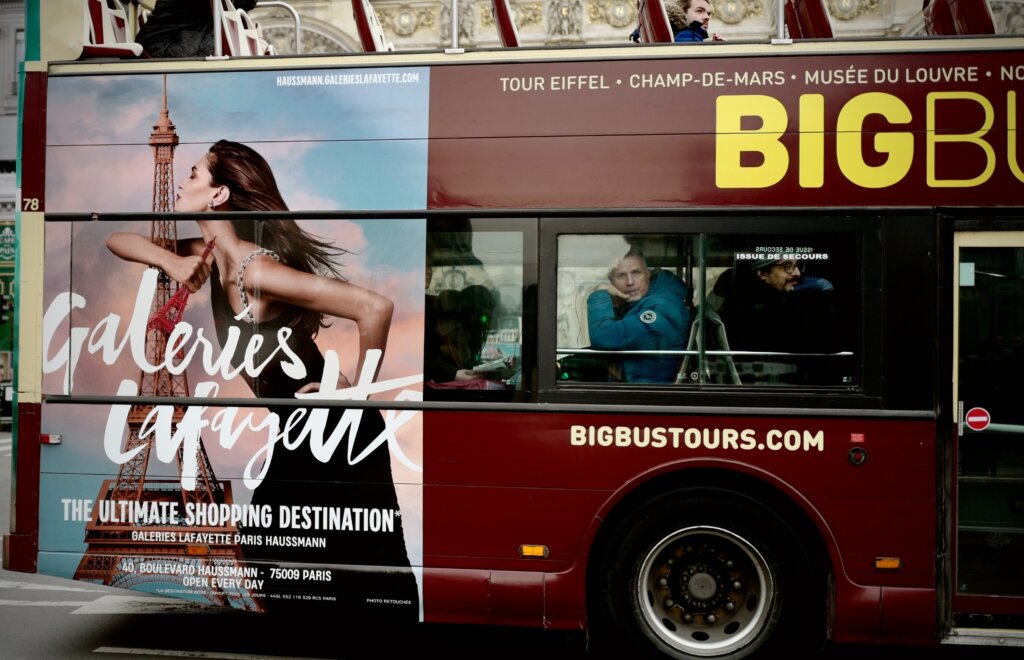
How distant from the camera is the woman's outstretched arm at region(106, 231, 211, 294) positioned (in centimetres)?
488

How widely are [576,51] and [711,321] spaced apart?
66.3 inches

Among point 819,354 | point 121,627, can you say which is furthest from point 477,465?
point 121,627

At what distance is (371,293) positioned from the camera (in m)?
4.76

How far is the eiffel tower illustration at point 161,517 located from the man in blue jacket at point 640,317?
2296 millimetres

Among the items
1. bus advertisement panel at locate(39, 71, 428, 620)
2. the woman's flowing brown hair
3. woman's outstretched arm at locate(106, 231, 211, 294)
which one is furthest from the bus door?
woman's outstretched arm at locate(106, 231, 211, 294)

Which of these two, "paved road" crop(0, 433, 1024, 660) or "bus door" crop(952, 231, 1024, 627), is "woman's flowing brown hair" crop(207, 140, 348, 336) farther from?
"bus door" crop(952, 231, 1024, 627)

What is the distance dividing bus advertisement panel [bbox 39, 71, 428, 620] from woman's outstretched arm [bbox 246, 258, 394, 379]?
0.01m

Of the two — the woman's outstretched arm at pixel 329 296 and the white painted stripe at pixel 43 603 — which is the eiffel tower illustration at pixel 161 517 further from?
the white painted stripe at pixel 43 603

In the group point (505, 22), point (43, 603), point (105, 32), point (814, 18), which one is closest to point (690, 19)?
point (814, 18)

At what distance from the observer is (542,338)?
183 inches

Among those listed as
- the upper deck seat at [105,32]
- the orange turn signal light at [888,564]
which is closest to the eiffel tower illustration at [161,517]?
the upper deck seat at [105,32]

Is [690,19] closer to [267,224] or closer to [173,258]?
[267,224]

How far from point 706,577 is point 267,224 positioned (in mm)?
3167

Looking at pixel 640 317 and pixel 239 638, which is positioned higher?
pixel 640 317
